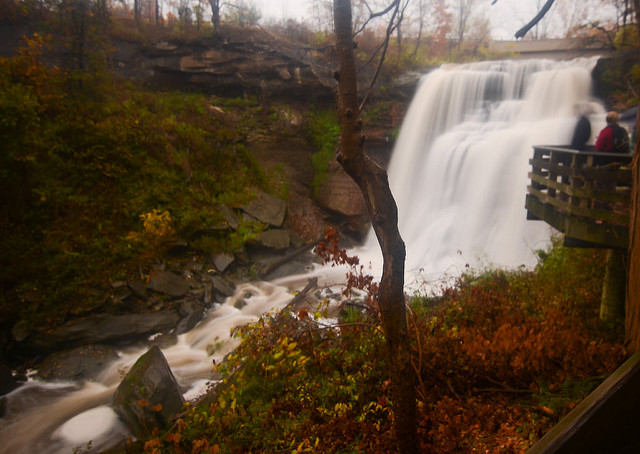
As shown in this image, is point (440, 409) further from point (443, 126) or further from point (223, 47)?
point (223, 47)

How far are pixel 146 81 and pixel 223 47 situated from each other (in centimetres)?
326

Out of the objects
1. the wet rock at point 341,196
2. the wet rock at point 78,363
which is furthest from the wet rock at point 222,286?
the wet rock at point 341,196

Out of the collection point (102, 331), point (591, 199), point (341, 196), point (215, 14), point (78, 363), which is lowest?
point (78, 363)

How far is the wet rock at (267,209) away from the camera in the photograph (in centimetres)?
1145

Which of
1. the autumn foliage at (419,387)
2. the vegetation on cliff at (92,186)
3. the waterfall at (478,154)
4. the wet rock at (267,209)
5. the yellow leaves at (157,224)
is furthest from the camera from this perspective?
the wet rock at (267,209)

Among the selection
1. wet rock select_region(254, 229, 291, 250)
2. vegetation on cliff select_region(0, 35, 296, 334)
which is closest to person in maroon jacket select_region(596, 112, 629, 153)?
wet rock select_region(254, 229, 291, 250)

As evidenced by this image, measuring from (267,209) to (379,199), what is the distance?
9.50 meters

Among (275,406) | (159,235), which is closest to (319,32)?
(159,235)

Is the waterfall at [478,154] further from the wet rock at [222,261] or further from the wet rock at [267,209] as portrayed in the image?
the wet rock at [222,261]

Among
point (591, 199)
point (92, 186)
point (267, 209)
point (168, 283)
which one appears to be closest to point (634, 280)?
point (591, 199)

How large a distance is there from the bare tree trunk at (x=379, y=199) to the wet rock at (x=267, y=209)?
9082 millimetres

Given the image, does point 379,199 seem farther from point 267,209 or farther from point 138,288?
point 267,209

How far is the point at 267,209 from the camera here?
11758mm

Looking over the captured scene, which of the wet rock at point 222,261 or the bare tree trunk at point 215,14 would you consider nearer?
the wet rock at point 222,261
